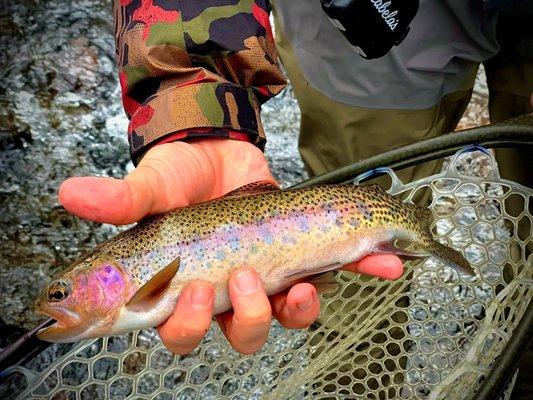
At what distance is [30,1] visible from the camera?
468cm

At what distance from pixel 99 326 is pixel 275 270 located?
0.47 m

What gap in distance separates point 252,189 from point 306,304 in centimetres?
38

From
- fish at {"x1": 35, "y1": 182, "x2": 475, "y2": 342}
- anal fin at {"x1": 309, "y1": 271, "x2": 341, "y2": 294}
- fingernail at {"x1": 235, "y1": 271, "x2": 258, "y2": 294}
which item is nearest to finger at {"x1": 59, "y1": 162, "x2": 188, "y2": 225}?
fish at {"x1": 35, "y1": 182, "x2": 475, "y2": 342}

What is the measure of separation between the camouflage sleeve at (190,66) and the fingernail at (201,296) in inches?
19.2

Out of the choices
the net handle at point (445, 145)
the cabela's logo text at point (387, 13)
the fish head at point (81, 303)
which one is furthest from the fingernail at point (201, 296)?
the cabela's logo text at point (387, 13)

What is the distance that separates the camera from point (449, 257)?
1891 mm

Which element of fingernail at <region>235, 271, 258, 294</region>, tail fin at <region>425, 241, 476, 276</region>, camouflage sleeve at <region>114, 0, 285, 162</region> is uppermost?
camouflage sleeve at <region>114, 0, 285, 162</region>

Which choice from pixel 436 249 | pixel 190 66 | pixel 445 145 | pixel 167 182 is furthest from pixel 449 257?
pixel 190 66

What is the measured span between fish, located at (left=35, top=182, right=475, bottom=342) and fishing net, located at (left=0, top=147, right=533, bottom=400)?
174 millimetres

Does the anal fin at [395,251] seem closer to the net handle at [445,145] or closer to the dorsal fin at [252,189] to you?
the net handle at [445,145]

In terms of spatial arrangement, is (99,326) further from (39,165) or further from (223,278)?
(39,165)

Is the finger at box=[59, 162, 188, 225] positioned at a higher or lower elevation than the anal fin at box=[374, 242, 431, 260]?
higher

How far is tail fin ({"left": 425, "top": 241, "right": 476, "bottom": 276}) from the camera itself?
1874mm

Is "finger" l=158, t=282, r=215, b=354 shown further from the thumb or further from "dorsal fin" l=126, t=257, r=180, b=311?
the thumb
